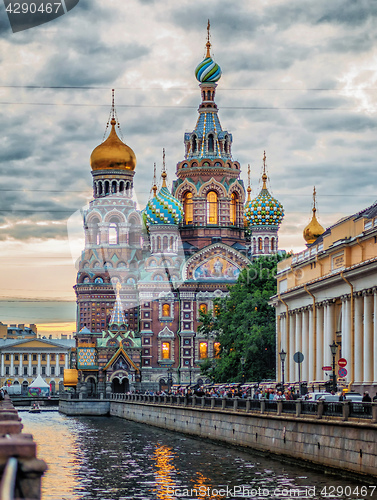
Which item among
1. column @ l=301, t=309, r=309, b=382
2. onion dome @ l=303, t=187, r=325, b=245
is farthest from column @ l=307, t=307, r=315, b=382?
onion dome @ l=303, t=187, r=325, b=245

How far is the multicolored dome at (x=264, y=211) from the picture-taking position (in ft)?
322

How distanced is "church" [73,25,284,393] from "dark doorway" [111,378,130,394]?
113mm

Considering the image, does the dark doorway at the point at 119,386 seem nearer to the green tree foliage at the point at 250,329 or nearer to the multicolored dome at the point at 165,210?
the multicolored dome at the point at 165,210

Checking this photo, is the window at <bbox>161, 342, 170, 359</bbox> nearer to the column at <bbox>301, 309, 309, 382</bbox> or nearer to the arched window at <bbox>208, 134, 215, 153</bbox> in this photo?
the arched window at <bbox>208, 134, 215, 153</bbox>

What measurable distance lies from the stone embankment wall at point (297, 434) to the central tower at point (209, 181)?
54.1m

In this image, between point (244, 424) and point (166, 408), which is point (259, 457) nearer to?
point (244, 424)

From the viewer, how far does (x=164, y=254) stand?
98250 mm

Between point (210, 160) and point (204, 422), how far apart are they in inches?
2389

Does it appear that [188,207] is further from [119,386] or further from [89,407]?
[89,407]

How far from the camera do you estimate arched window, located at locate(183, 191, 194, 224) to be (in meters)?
102

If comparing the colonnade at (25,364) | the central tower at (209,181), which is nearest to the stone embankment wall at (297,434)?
the central tower at (209,181)

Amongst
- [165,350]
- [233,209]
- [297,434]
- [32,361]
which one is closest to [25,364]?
Answer: [32,361]

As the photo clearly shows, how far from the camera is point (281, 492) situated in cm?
2139

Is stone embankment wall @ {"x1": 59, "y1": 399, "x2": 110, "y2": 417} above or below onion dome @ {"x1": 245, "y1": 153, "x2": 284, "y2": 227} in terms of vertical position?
below
